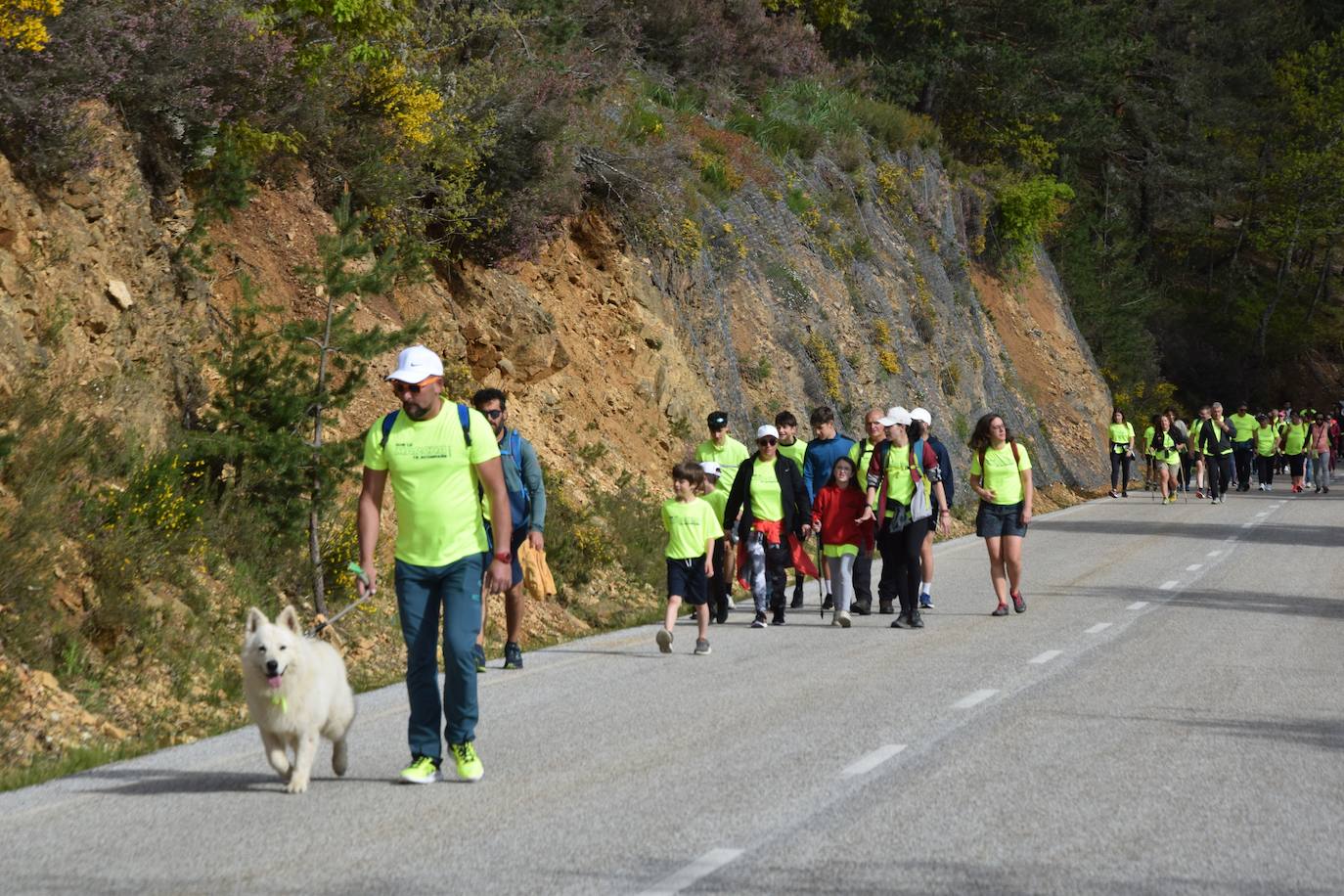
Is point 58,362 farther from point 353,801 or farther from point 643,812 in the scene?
point 643,812

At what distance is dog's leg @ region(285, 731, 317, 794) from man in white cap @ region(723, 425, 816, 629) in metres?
8.59

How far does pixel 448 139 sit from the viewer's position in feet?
64.6

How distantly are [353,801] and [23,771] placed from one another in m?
2.05

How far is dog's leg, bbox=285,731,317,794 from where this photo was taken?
812 cm

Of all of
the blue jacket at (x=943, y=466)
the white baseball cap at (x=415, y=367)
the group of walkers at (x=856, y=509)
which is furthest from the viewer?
the blue jacket at (x=943, y=466)

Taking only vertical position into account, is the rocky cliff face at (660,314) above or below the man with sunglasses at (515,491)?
above

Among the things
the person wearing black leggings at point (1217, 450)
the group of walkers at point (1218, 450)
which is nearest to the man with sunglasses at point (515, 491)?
the group of walkers at point (1218, 450)

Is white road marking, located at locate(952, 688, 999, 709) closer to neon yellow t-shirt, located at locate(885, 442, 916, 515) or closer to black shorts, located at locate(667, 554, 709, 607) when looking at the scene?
black shorts, located at locate(667, 554, 709, 607)

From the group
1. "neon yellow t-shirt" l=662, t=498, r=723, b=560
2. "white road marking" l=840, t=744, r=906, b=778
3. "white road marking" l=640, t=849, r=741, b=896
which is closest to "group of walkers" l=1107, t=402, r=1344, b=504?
"neon yellow t-shirt" l=662, t=498, r=723, b=560

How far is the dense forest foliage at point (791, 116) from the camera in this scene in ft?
52.6

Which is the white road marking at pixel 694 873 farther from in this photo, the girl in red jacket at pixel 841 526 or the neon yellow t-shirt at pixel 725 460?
the neon yellow t-shirt at pixel 725 460

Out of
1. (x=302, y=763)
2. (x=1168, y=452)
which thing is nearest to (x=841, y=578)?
(x=302, y=763)

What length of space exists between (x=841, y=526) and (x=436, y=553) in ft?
28.2

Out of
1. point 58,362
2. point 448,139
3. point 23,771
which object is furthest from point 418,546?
point 448,139
